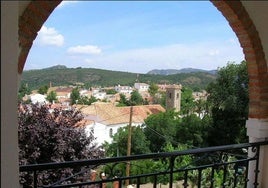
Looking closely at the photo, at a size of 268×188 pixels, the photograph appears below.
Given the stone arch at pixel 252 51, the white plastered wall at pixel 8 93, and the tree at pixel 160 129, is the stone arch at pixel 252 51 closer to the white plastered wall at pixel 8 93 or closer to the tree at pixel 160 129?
the white plastered wall at pixel 8 93

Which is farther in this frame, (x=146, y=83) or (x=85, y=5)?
(x=146, y=83)

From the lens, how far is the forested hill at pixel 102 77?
97.5 ft

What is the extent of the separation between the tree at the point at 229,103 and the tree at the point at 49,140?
31.4ft

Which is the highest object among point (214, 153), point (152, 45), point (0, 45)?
point (152, 45)

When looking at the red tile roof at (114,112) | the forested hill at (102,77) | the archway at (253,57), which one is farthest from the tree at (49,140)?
the red tile roof at (114,112)

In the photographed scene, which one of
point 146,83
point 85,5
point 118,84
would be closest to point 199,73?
point 146,83

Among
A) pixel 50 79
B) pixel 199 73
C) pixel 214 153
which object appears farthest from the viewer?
pixel 199 73

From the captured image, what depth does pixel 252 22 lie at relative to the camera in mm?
2422

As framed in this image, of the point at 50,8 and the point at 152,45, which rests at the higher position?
the point at 152,45

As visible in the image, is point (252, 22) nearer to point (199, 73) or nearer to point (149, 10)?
point (199, 73)

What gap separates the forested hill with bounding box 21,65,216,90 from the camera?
29703 millimetres

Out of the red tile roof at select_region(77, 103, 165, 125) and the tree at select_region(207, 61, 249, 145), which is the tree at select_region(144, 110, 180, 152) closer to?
the tree at select_region(207, 61, 249, 145)

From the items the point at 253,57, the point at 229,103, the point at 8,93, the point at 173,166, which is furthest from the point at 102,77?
the point at 8,93

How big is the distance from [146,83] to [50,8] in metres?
38.2
